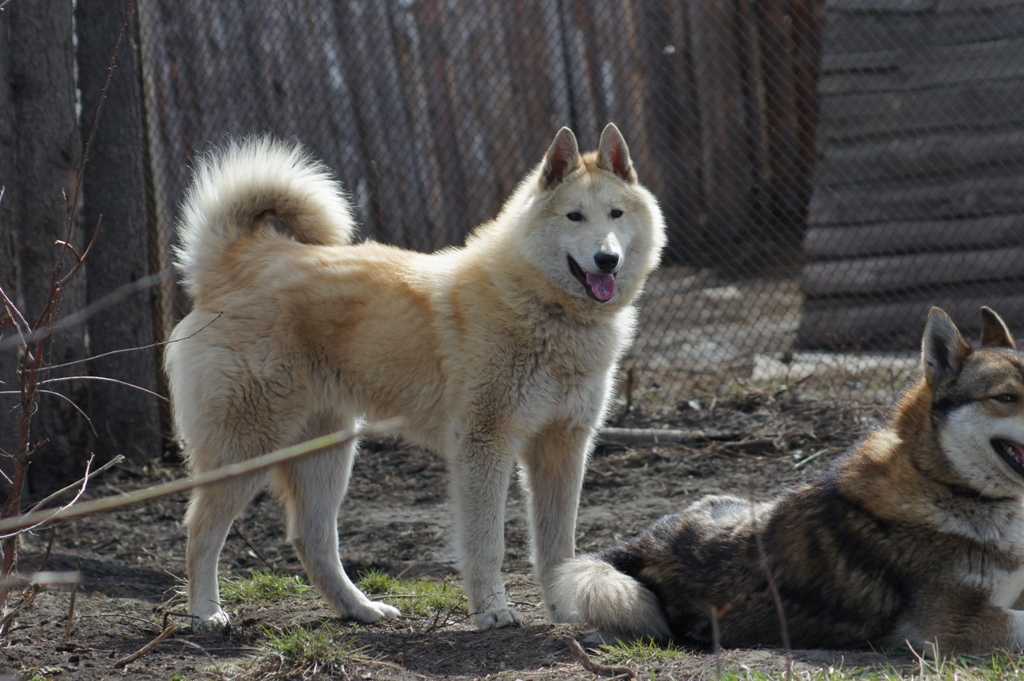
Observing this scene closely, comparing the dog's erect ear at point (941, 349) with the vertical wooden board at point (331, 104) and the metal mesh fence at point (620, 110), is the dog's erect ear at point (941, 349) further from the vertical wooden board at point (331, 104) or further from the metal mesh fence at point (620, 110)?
the vertical wooden board at point (331, 104)

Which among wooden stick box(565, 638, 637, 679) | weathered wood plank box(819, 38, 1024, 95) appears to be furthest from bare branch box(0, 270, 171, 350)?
weathered wood plank box(819, 38, 1024, 95)

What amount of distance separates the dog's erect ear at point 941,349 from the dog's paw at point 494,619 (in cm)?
187

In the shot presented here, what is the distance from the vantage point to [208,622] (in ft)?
16.5

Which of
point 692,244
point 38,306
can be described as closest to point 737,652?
point 38,306

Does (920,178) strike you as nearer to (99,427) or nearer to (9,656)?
(99,427)

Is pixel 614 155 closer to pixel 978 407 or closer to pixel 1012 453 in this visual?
pixel 978 407

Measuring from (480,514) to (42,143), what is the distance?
140 inches

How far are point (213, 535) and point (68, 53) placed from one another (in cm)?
326

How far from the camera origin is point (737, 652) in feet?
13.5

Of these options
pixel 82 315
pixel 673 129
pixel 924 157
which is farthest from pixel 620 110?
pixel 82 315

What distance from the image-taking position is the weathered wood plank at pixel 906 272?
884 centimetres

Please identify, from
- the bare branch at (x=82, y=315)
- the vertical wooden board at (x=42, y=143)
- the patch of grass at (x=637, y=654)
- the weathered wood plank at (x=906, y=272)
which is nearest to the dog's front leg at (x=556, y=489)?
the patch of grass at (x=637, y=654)

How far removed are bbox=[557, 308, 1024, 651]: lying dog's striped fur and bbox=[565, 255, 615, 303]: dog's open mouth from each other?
114 cm

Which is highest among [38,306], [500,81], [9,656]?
[500,81]
